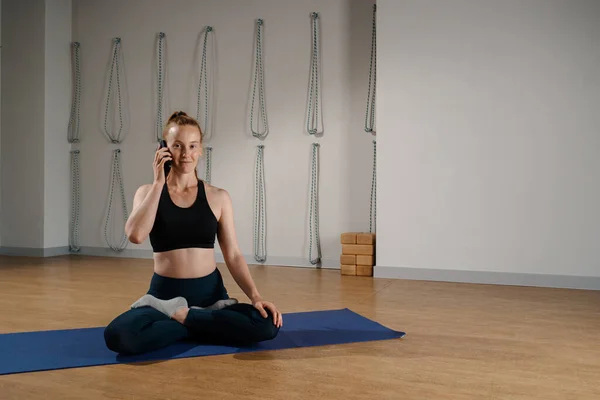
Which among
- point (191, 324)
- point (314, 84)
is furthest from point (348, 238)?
point (191, 324)

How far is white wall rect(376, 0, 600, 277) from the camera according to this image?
4.71 meters

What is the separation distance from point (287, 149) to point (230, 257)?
313cm

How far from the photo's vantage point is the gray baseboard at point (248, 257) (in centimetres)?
578

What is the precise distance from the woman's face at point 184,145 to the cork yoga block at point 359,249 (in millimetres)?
2690

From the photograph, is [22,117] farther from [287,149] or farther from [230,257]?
[230,257]

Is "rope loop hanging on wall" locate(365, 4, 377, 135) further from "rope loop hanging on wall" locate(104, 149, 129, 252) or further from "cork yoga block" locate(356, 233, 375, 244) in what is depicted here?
"rope loop hanging on wall" locate(104, 149, 129, 252)

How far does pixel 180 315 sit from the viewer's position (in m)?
2.79

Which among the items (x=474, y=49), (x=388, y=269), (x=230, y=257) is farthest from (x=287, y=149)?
(x=230, y=257)

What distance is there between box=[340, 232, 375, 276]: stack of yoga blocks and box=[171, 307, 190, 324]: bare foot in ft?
8.82

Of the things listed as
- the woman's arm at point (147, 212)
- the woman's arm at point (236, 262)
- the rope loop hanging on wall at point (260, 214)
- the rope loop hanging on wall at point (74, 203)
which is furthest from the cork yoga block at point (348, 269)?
the rope loop hanging on wall at point (74, 203)

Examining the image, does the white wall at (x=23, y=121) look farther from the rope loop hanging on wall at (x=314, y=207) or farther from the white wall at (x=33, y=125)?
the rope loop hanging on wall at (x=314, y=207)

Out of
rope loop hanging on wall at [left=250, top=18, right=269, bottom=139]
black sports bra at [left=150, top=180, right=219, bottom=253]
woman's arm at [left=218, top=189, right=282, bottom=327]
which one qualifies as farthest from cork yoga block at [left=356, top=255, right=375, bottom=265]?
black sports bra at [left=150, top=180, right=219, bottom=253]

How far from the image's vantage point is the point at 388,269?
5211 millimetres

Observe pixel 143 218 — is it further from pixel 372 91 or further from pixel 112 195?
pixel 112 195
